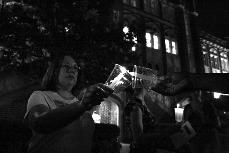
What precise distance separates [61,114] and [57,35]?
26.8ft

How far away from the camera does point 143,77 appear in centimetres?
244

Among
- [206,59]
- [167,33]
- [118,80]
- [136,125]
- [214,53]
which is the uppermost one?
[167,33]

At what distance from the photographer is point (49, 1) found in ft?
31.4

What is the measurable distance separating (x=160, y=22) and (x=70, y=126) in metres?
27.0

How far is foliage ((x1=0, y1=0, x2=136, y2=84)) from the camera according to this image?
9.20m

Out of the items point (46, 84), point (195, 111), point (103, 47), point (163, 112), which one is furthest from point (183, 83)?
point (163, 112)

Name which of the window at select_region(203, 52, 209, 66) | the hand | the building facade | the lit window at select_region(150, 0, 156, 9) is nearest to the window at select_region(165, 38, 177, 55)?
the building facade

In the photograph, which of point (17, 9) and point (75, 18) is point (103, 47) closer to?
point (75, 18)

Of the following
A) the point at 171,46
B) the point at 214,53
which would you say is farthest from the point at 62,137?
the point at 214,53

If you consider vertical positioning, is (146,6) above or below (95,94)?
above

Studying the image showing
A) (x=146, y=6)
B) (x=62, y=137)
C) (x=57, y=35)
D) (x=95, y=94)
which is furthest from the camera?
(x=146, y=6)

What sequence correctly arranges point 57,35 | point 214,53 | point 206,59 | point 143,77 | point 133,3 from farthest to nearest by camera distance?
point 214,53
point 206,59
point 133,3
point 57,35
point 143,77

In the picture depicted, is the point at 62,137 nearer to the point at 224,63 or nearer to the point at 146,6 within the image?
the point at 146,6

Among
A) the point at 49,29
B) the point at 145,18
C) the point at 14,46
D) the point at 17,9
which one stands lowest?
the point at 14,46
